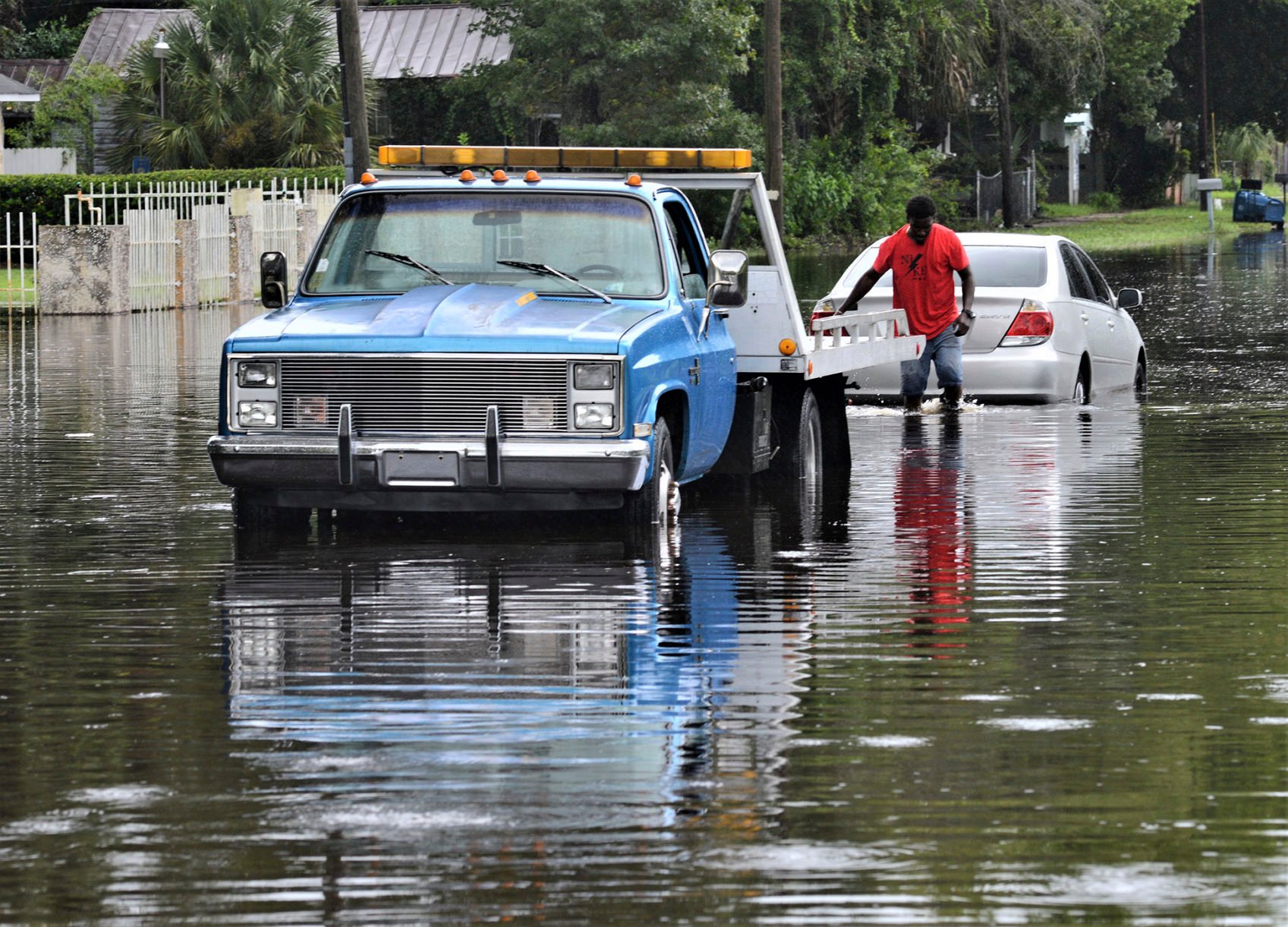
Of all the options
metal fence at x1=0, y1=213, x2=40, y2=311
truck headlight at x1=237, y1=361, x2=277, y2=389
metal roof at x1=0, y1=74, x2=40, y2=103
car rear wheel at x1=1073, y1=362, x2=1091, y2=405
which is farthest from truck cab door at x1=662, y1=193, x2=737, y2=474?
metal roof at x1=0, y1=74, x2=40, y2=103

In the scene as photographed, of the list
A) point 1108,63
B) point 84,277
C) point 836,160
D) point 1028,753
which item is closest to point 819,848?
point 1028,753

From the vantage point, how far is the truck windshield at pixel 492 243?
462 inches

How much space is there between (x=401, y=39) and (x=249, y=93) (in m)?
13.7

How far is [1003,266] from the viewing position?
1792 centimetres

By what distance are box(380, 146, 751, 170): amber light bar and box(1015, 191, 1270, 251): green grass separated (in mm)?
43482

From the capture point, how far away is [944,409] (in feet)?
55.8

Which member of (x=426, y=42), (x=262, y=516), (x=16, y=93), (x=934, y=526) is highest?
(x=426, y=42)

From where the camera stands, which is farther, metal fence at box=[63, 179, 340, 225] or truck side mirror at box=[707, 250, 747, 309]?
metal fence at box=[63, 179, 340, 225]

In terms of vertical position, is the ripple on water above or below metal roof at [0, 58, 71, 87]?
below

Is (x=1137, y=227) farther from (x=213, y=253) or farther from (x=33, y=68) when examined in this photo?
(x=213, y=253)

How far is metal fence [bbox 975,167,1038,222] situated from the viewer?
7538cm

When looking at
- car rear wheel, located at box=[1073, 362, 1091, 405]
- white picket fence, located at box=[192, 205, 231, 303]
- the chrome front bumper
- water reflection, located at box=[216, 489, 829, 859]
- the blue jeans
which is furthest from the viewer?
white picket fence, located at box=[192, 205, 231, 303]

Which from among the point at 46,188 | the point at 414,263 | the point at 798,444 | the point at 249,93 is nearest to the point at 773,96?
the point at 46,188

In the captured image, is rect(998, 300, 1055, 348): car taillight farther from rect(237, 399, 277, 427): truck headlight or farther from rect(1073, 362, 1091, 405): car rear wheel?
rect(237, 399, 277, 427): truck headlight
